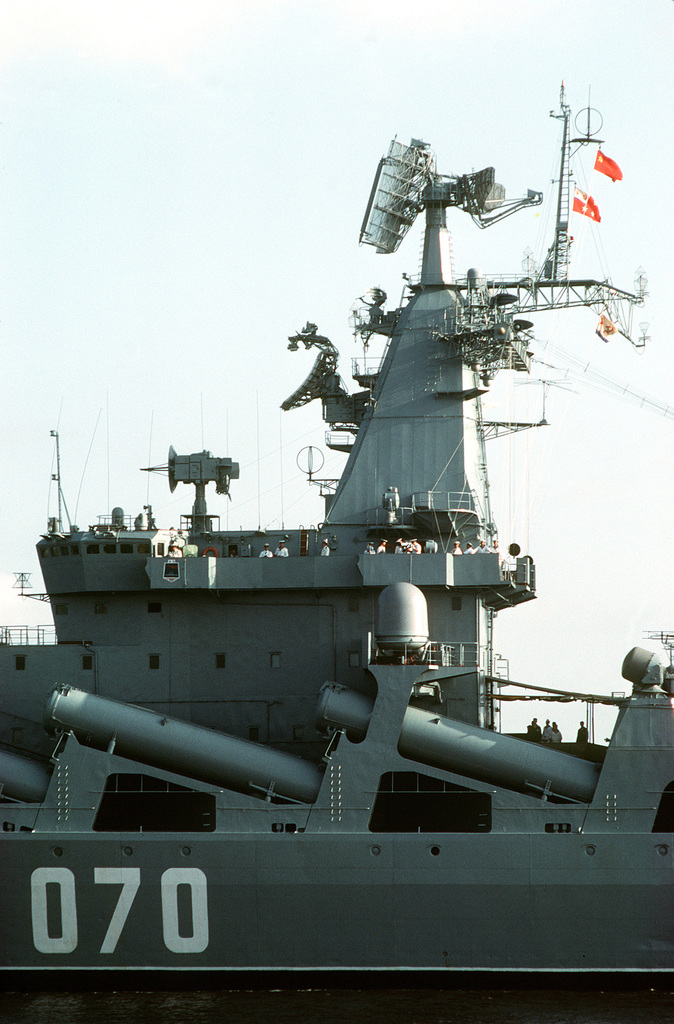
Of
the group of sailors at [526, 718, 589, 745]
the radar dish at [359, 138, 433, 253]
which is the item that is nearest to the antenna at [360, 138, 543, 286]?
the radar dish at [359, 138, 433, 253]

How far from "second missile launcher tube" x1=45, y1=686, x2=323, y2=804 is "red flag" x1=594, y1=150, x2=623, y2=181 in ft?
44.6

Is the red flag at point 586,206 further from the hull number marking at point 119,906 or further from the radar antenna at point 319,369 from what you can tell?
the hull number marking at point 119,906

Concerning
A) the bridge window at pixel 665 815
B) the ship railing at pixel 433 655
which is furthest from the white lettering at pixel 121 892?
the bridge window at pixel 665 815

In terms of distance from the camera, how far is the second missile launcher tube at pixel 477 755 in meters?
18.5

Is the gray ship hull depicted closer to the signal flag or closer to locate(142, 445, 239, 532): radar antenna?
locate(142, 445, 239, 532): radar antenna

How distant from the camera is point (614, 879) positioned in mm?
17828

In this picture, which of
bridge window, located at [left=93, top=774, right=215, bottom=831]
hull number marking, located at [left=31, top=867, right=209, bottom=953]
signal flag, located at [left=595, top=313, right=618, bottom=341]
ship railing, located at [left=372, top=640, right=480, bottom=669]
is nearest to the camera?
hull number marking, located at [left=31, top=867, right=209, bottom=953]

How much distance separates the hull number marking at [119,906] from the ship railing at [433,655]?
15.6 ft

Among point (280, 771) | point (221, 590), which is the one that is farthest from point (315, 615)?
point (280, 771)

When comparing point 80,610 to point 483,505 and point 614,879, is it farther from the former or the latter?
point 614,879

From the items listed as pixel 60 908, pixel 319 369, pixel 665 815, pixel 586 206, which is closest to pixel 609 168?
pixel 586 206

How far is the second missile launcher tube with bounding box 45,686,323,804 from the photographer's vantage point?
18.5 metres

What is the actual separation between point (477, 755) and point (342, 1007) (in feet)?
A: 14.9

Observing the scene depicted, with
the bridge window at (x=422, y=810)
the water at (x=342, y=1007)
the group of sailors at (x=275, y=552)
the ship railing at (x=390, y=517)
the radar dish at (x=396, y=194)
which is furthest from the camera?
the radar dish at (x=396, y=194)
